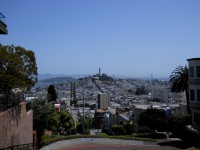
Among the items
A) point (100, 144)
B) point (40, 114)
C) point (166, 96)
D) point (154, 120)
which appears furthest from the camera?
point (166, 96)

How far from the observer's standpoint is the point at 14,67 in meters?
18.0

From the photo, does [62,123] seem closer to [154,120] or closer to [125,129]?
[125,129]

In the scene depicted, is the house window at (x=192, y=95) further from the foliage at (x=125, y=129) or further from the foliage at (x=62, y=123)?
the foliage at (x=62, y=123)

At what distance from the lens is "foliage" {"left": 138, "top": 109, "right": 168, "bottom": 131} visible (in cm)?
3567

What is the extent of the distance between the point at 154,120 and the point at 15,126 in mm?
21969

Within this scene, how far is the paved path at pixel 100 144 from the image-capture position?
29562 millimetres

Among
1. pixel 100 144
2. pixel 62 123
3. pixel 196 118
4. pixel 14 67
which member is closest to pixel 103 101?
pixel 62 123

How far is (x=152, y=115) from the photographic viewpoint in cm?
3775

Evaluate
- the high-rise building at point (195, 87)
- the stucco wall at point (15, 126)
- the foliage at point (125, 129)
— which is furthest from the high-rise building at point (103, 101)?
the stucco wall at point (15, 126)

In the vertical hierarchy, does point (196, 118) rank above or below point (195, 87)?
below

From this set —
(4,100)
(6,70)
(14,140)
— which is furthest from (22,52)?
(14,140)

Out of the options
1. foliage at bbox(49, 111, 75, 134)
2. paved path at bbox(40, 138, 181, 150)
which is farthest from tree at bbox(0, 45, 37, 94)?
foliage at bbox(49, 111, 75, 134)

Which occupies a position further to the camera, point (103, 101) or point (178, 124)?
point (103, 101)

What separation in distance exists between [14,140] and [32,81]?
423 centimetres
